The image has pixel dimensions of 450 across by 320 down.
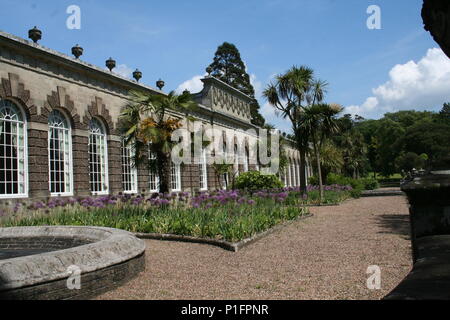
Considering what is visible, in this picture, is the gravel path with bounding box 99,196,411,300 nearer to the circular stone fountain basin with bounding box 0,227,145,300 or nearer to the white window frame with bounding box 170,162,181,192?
the circular stone fountain basin with bounding box 0,227,145,300

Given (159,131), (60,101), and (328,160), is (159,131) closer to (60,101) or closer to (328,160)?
(60,101)

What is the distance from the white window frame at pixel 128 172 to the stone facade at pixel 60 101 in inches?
7.1

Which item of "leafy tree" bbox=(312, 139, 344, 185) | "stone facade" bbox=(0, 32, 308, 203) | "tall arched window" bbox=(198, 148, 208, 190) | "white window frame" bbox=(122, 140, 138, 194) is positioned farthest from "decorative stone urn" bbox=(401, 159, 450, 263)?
"leafy tree" bbox=(312, 139, 344, 185)

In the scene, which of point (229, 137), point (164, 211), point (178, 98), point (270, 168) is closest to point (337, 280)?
point (164, 211)

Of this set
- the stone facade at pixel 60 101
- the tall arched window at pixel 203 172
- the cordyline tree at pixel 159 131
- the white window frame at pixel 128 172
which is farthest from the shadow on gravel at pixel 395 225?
the tall arched window at pixel 203 172

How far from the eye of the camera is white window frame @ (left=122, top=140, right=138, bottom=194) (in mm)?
17406

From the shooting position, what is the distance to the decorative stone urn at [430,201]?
3.19 m

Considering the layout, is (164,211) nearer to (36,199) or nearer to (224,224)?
(224,224)

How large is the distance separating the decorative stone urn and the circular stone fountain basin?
334 cm

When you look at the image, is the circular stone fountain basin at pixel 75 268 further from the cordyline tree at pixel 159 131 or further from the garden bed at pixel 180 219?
the cordyline tree at pixel 159 131

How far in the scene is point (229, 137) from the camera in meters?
29.0

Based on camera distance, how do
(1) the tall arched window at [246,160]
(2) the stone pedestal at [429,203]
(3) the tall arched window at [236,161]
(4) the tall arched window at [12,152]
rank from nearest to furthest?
(2) the stone pedestal at [429,203] → (4) the tall arched window at [12,152] → (3) the tall arched window at [236,161] → (1) the tall arched window at [246,160]

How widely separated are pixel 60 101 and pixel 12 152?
8.88ft
